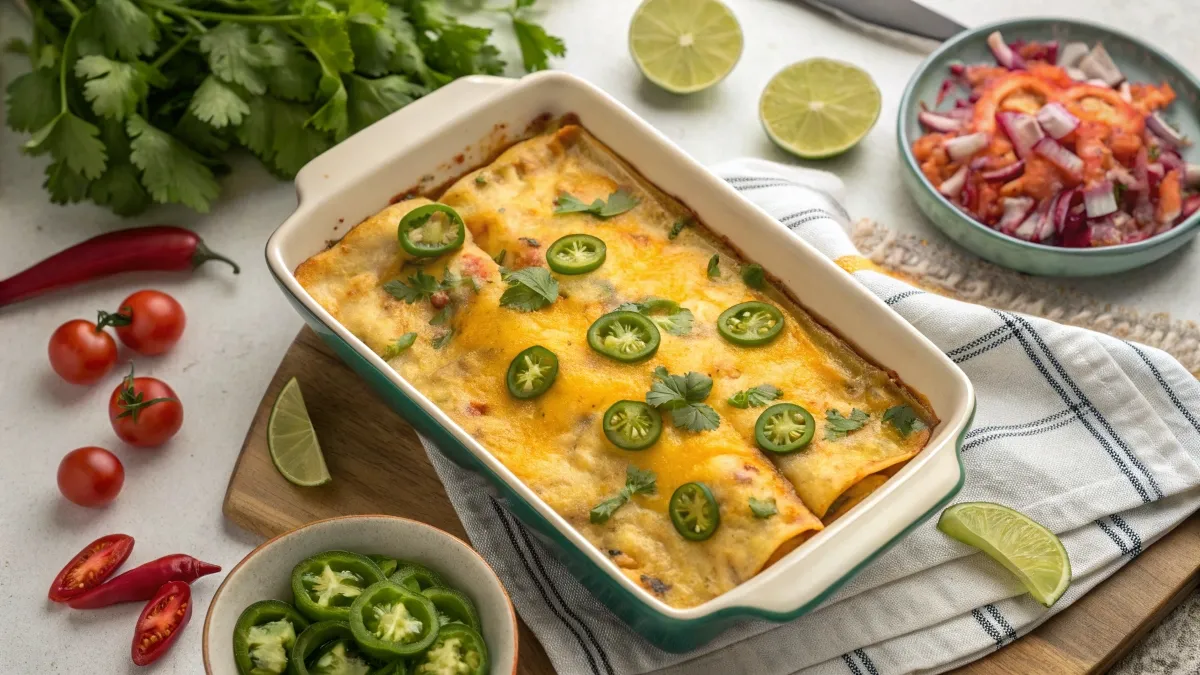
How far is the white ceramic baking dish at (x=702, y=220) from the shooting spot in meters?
2.79

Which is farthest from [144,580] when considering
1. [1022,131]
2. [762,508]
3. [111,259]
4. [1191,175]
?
[1191,175]

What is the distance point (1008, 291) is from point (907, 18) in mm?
1364

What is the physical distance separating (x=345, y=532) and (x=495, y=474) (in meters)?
0.42

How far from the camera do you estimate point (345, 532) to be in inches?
120

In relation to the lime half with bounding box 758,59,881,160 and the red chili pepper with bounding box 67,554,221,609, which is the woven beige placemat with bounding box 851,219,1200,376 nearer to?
the lime half with bounding box 758,59,881,160

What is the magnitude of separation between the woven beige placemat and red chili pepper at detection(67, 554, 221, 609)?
2.43 meters

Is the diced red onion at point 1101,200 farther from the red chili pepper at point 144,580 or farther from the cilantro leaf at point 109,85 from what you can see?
the cilantro leaf at point 109,85

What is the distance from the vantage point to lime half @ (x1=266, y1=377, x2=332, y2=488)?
11.7ft

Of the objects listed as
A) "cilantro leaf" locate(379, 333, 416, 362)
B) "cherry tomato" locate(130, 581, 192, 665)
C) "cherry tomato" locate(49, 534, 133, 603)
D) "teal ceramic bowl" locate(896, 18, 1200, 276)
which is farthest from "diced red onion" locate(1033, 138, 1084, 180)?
"cherry tomato" locate(49, 534, 133, 603)

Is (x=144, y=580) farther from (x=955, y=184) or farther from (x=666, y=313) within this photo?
(x=955, y=184)

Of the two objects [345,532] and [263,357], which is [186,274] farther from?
[345,532]

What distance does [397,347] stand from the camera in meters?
3.42

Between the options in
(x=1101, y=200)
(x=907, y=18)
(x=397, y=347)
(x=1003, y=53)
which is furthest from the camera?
(x=907, y=18)

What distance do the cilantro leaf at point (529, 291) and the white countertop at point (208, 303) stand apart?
1.05 metres
